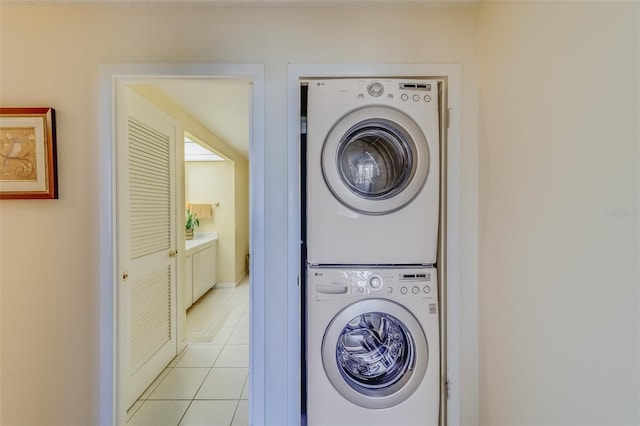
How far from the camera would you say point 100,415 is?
1.45 m

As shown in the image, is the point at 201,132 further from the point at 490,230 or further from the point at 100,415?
the point at 490,230

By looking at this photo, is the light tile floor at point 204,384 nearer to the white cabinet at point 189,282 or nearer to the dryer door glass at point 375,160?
the white cabinet at point 189,282

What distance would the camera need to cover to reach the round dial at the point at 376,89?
1319mm

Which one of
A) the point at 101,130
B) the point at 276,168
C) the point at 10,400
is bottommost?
the point at 10,400

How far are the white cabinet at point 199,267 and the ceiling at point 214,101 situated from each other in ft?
5.12

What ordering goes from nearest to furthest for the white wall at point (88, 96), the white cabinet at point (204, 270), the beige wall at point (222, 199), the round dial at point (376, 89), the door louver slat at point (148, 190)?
1. the round dial at point (376, 89)
2. the white wall at point (88, 96)
3. the door louver slat at point (148, 190)
4. the white cabinet at point (204, 270)
5. the beige wall at point (222, 199)

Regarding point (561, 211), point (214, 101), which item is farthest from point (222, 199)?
point (561, 211)

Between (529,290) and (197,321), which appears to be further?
(197,321)

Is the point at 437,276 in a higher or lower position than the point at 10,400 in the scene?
higher

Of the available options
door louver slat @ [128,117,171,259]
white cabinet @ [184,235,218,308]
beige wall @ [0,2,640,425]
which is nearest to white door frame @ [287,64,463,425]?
beige wall @ [0,2,640,425]

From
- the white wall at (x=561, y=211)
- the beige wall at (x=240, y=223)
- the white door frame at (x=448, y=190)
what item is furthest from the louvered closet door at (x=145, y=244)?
the beige wall at (x=240, y=223)

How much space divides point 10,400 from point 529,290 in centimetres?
256

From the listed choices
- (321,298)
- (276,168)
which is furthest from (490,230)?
(276,168)

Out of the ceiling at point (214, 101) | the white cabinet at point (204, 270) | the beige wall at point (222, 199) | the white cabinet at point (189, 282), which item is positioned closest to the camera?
the ceiling at point (214, 101)
